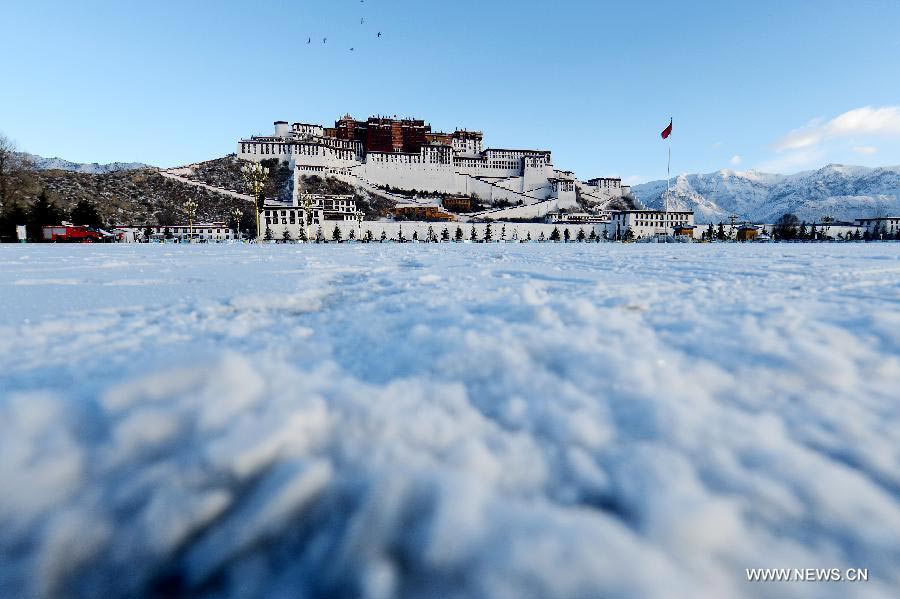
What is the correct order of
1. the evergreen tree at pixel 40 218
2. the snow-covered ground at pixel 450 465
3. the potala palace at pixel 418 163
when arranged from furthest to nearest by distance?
the potala palace at pixel 418 163
the evergreen tree at pixel 40 218
the snow-covered ground at pixel 450 465

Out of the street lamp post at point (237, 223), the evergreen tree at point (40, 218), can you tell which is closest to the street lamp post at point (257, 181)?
the street lamp post at point (237, 223)

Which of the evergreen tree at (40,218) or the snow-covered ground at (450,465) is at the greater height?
the evergreen tree at (40,218)

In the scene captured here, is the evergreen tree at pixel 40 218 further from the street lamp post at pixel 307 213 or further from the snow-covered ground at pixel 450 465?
the snow-covered ground at pixel 450 465

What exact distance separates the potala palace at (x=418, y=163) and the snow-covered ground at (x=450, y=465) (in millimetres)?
85900

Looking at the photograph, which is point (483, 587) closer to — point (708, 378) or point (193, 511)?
point (193, 511)

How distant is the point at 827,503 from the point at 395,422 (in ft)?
4.43

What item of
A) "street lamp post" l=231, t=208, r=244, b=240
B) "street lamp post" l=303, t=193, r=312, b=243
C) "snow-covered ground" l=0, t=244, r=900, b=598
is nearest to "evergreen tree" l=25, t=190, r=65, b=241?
"street lamp post" l=231, t=208, r=244, b=240

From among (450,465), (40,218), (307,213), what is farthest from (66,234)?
(450,465)

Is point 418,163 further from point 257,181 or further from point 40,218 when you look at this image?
point 40,218

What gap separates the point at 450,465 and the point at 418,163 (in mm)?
101302

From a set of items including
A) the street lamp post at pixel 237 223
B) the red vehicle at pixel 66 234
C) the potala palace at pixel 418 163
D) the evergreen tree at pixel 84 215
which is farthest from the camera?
the potala palace at pixel 418 163

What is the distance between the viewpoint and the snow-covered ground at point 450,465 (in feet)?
3.67

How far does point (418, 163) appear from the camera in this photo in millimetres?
98125

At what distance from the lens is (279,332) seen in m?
3.21
